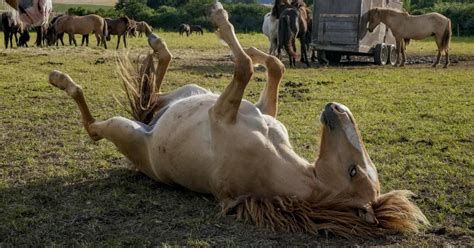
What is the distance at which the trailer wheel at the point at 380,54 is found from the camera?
17.0m

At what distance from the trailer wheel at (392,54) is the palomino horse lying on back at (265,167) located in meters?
14.5

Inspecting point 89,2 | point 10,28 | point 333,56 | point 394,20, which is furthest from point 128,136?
point 89,2

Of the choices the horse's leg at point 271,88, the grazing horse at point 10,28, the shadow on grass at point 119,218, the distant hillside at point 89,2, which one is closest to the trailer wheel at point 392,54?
the horse's leg at point 271,88

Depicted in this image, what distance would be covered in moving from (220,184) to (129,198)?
0.80 metres

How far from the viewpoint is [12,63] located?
13914 mm

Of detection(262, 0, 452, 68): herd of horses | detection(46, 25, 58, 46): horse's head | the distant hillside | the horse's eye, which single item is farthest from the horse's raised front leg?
the distant hillside

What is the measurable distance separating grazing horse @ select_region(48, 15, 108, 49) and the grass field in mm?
17755

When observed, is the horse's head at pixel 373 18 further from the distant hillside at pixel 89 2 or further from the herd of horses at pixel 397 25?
the distant hillside at pixel 89 2

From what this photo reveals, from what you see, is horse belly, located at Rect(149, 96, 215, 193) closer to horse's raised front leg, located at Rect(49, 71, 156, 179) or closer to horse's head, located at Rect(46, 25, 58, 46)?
horse's raised front leg, located at Rect(49, 71, 156, 179)

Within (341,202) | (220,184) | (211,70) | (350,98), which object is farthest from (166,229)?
(211,70)

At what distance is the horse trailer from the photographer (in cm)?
1659

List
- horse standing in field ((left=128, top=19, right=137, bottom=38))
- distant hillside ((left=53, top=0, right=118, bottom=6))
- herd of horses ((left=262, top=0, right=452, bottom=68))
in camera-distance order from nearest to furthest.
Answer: herd of horses ((left=262, top=0, right=452, bottom=68))
horse standing in field ((left=128, top=19, right=137, bottom=38))
distant hillside ((left=53, top=0, right=118, bottom=6))

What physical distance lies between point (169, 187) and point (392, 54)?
15.0 meters

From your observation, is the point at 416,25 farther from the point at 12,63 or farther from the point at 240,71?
the point at 240,71
